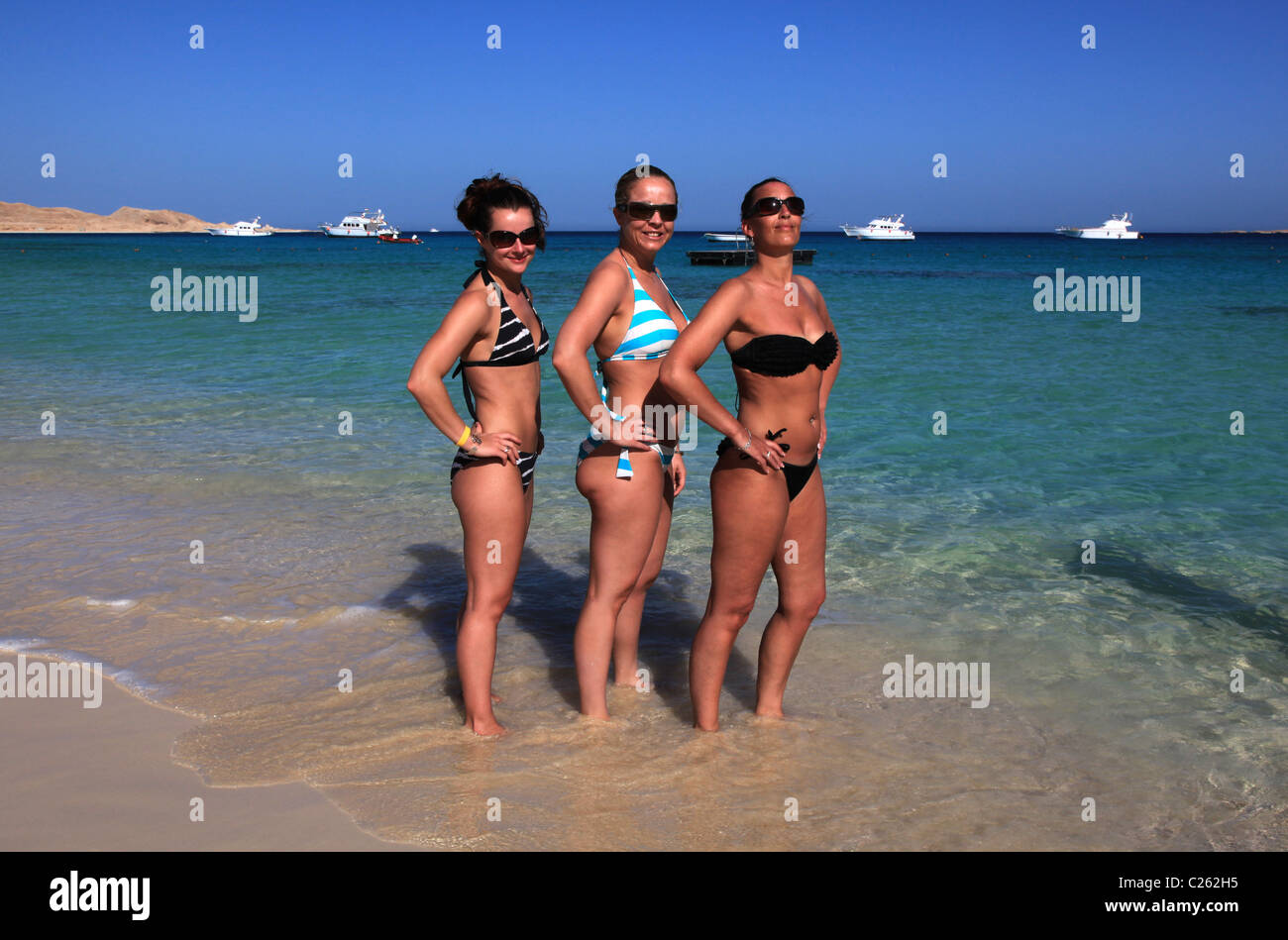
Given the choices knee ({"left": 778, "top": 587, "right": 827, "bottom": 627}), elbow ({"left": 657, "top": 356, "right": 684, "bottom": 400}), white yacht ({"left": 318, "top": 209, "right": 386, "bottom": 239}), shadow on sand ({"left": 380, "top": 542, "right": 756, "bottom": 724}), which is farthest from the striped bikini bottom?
white yacht ({"left": 318, "top": 209, "right": 386, "bottom": 239})

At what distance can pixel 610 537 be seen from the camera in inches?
162

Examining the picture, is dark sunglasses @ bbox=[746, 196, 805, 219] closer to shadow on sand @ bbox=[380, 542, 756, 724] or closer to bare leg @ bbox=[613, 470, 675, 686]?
bare leg @ bbox=[613, 470, 675, 686]

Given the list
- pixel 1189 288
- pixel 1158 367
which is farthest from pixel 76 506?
pixel 1189 288

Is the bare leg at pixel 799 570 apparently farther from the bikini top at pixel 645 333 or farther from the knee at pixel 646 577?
the bikini top at pixel 645 333

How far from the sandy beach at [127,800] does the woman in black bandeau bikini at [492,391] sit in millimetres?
936

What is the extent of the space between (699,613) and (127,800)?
3.48 meters

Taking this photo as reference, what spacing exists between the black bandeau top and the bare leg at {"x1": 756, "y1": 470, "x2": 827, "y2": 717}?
0.52 metres

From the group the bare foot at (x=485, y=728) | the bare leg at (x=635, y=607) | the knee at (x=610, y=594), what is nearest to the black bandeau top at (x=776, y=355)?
the bare leg at (x=635, y=607)

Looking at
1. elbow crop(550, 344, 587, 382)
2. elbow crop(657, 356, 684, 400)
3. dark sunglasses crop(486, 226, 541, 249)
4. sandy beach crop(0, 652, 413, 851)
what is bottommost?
sandy beach crop(0, 652, 413, 851)

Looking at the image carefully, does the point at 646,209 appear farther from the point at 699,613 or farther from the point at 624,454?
the point at 699,613

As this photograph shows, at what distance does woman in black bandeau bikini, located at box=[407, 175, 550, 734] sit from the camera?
12.5 feet

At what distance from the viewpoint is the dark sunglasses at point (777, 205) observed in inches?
147

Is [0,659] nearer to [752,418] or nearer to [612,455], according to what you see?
[612,455]

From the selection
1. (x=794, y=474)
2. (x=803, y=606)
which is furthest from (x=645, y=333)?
(x=803, y=606)
